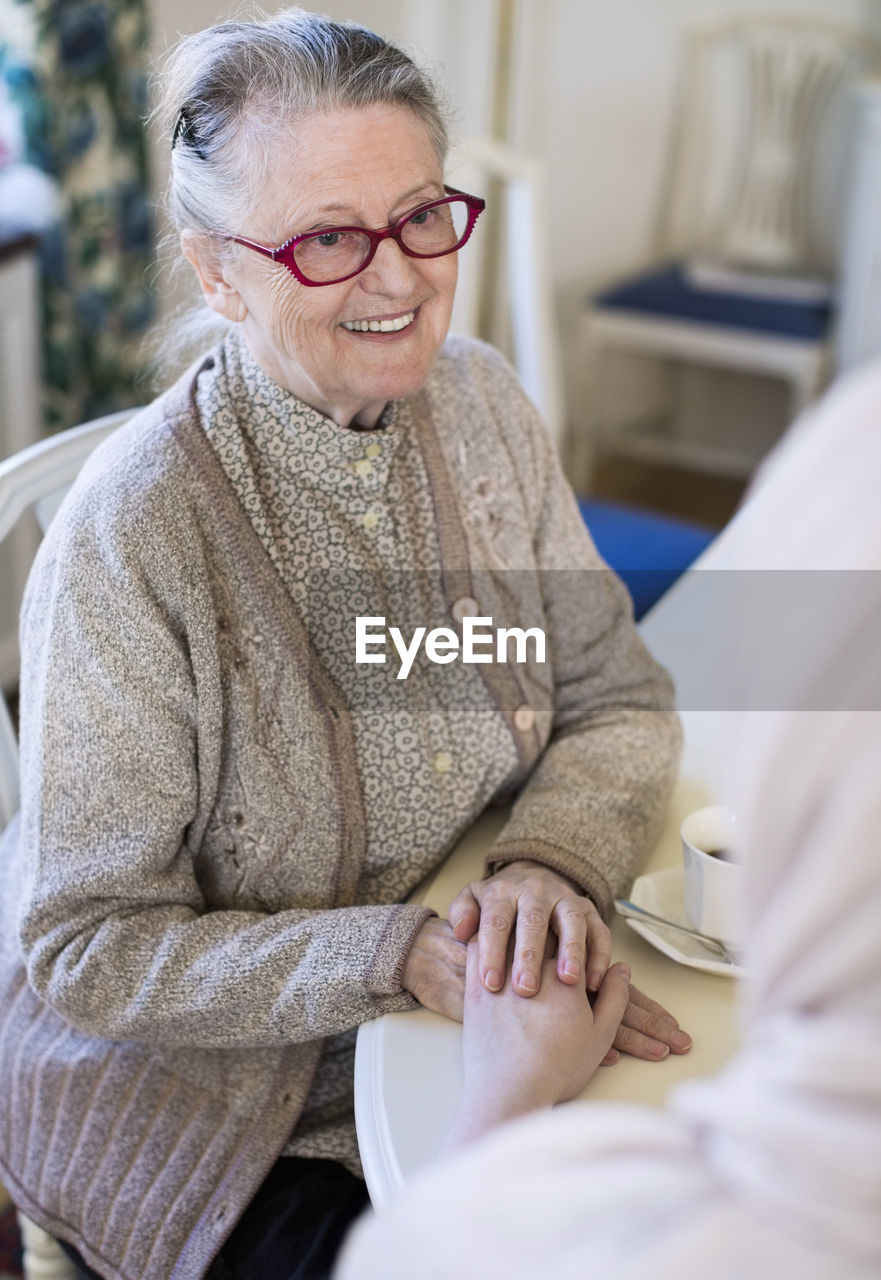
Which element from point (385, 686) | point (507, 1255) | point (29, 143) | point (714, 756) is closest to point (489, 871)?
point (385, 686)

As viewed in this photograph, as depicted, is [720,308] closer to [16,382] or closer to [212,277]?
[16,382]

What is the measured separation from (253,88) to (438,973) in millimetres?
713

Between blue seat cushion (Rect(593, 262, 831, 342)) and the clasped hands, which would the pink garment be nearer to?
the clasped hands

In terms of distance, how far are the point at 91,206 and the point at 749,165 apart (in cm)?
212

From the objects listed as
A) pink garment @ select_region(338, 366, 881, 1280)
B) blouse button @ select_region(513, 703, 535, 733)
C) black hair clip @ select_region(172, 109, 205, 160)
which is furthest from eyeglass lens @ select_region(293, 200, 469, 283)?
pink garment @ select_region(338, 366, 881, 1280)

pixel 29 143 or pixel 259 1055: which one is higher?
pixel 29 143

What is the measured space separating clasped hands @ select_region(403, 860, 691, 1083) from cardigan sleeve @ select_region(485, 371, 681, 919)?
70 mm

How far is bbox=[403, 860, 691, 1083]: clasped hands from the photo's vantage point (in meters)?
0.90

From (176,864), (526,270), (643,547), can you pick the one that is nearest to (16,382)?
(526,270)

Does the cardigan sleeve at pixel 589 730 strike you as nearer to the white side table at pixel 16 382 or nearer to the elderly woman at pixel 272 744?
the elderly woman at pixel 272 744

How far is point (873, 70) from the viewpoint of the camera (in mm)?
3721

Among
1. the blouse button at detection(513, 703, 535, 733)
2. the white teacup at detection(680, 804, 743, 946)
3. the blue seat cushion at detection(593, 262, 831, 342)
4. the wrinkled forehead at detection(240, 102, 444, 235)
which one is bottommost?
the blue seat cushion at detection(593, 262, 831, 342)

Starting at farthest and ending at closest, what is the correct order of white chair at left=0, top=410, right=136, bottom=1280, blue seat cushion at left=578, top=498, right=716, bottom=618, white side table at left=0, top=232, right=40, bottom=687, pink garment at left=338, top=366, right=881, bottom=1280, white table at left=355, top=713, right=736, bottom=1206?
white side table at left=0, top=232, right=40, bottom=687 < blue seat cushion at left=578, top=498, right=716, bottom=618 < white chair at left=0, top=410, right=136, bottom=1280 < white table at left=355, top=713, right=736, bottom=1206 < pink garment at left=338, top=366, right=881, bottom=1280

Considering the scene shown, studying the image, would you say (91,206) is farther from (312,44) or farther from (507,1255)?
(507,1255)
